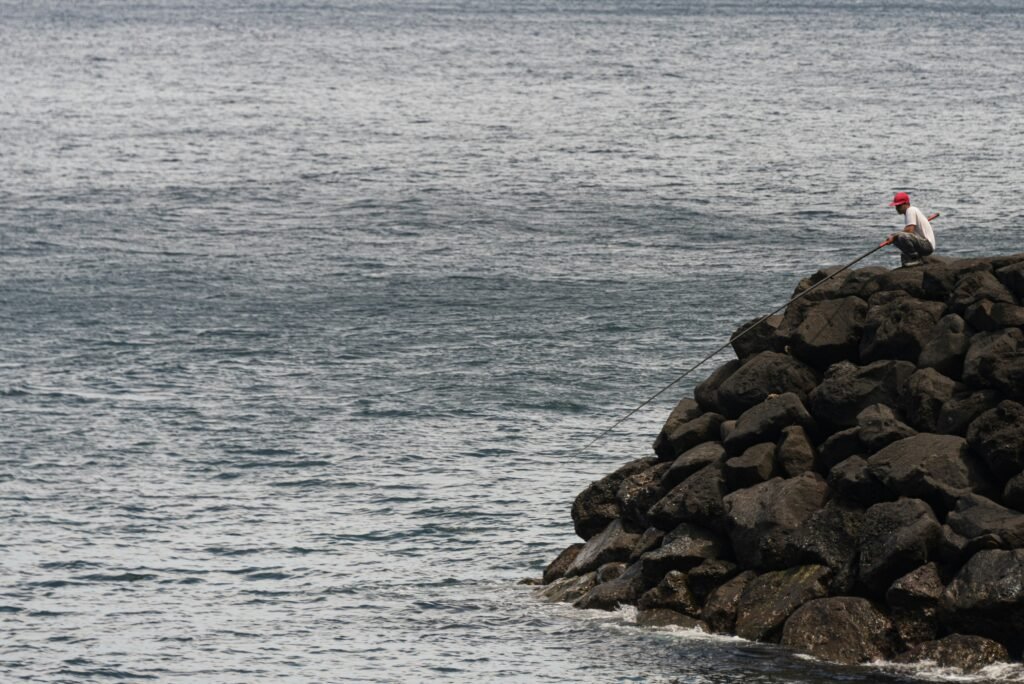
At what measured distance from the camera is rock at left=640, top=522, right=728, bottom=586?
99.3 ft

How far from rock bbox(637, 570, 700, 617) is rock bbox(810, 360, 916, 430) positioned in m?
3.91

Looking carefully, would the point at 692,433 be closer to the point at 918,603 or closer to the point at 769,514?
the point at 769,514

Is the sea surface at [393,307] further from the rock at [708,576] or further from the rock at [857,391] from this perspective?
the rock at [857,391]

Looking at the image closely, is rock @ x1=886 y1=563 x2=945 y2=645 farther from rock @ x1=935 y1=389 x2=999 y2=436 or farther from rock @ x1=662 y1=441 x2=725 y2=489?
rock @ x1=662 y1=441 x2=725 y2=489

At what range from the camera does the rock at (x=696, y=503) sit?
100 feet

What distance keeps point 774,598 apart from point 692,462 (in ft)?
11.9

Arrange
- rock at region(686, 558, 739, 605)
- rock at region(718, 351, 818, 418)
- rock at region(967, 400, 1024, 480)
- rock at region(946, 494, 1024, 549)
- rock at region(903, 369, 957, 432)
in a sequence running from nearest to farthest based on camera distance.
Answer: rock at region(946, 494, 1024, 549) → rock at region(967, 400, 1024, 480) → rock at region(903, 369, 957, 432) → rock at region(686, 558, 739, 605) → rock at region(718, 351, 818, 418)

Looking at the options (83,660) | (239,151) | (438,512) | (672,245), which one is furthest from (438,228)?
(83,660)

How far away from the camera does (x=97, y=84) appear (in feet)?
447

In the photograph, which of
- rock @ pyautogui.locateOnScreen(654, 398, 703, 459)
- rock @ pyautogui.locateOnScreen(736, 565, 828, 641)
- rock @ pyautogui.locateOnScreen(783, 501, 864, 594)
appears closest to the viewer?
rock @ pyautogui.locateOnScreen(783, 501, 864, 594)

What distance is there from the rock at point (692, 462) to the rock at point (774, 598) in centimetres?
293

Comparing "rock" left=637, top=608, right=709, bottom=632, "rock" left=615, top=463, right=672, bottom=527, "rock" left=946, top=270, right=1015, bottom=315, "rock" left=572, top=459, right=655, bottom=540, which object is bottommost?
"rock" left=637, top=608, right=709, bottom=632

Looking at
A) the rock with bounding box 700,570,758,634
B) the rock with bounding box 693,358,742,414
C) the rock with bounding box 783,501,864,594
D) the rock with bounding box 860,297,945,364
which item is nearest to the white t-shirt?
the rock with bounding box 860,297,945,364

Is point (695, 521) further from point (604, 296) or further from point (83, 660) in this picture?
point (604, 296)
